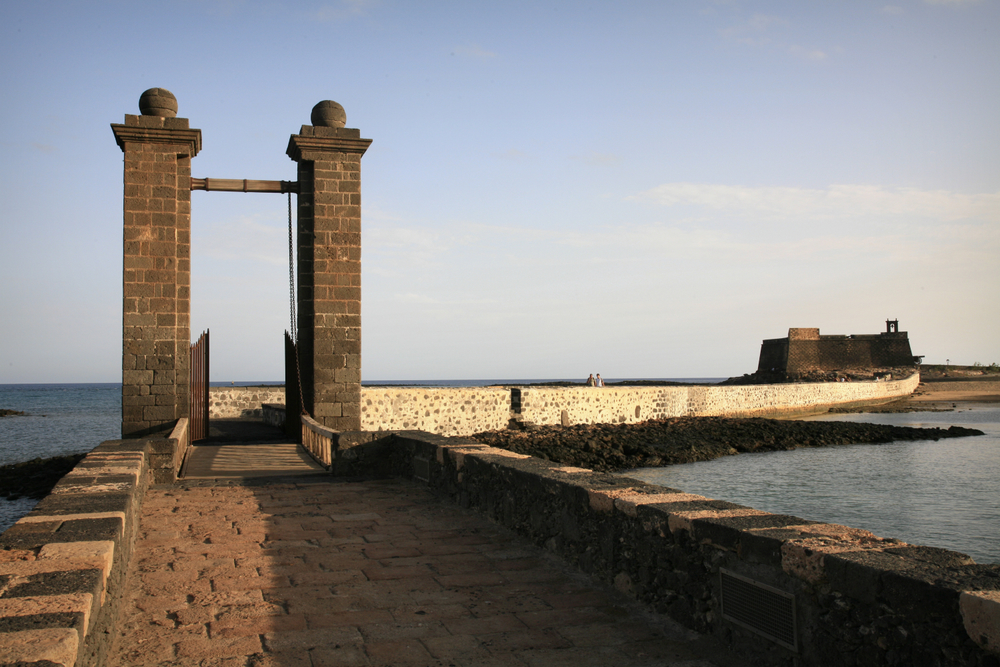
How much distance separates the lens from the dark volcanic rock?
14188 millimetres

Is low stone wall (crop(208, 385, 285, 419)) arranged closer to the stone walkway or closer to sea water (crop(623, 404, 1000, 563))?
sea water (crop(623, 404, 1000, 563))

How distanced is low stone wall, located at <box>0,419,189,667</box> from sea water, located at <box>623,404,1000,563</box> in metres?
9.64

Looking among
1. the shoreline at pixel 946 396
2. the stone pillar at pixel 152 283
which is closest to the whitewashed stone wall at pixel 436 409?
the stone pillar at pixel 152 283

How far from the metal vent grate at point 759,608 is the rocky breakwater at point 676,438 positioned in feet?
47.0

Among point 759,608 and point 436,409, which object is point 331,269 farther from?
point 759,608

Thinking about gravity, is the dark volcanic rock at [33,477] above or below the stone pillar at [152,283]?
below

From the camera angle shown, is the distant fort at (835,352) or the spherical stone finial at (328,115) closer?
the spherical stone finial at (328,115)

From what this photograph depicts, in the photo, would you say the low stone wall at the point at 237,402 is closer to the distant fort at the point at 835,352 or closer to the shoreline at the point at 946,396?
the shoreline at the point at 946,396

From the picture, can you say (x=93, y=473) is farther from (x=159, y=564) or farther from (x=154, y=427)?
(x=154, y=427)

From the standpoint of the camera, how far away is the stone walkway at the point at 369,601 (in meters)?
3.04

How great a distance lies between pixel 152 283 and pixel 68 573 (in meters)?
8.66

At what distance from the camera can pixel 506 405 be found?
69.9 feet

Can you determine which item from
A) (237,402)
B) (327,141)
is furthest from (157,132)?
(237,402)

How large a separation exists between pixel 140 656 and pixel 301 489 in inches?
164
